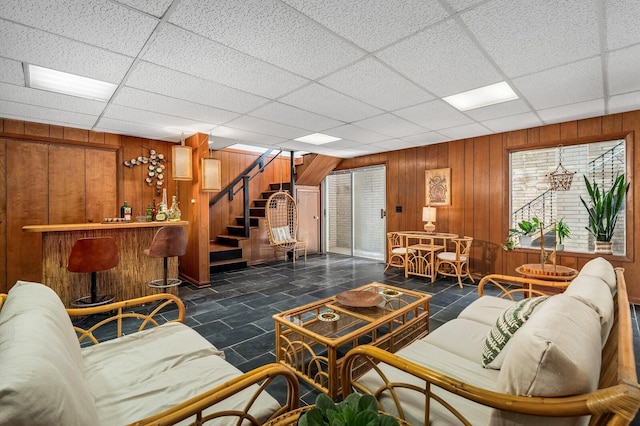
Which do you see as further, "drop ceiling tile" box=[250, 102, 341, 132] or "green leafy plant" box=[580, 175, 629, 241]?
"green leafy plant" box=[580, 175, 629, 241]

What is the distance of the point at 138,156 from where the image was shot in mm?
→ 5094

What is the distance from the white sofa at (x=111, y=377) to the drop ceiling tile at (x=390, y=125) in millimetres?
3416

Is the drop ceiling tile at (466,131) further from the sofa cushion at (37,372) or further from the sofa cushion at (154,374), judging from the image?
the sofa cushion at (37,372)

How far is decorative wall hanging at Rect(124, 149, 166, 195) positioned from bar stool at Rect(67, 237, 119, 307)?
215 cm

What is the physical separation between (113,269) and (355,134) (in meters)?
4.00

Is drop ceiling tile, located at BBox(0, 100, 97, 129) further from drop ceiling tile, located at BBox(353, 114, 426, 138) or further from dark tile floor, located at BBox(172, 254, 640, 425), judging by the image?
drop ceiling tile, located at BBox(353, 114, 426, 138)

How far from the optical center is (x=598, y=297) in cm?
135

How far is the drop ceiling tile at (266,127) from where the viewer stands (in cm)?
414

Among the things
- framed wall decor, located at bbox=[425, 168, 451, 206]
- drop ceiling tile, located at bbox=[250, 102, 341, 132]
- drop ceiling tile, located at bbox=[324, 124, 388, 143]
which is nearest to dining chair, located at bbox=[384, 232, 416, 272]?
framed wall decor, located at bbox=[425, 168, 451, 206]

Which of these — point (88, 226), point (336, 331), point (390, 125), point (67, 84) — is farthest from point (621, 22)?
point (88, 226)

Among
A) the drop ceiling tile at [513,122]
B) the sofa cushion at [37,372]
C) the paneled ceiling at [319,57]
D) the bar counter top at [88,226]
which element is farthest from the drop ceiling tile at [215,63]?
the drop ceiling tile at [513,122]

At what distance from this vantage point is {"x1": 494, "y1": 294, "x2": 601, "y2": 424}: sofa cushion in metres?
0.86

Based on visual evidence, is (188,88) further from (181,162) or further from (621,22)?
(621,22)

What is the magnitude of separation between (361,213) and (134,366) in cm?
667
